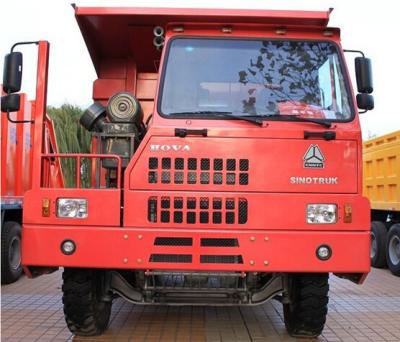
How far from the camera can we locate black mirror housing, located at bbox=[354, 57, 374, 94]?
17.0ft

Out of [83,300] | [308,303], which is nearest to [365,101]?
[308,303]

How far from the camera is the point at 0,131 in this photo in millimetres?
7852

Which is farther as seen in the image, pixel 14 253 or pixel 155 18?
pixel 14 253

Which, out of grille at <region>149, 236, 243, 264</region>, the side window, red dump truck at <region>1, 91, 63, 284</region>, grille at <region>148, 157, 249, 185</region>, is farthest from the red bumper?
red dump truck at <region>1, 91, 63, 284</region>

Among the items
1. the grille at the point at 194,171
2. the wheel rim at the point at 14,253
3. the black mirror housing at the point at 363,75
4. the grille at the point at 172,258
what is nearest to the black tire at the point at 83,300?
the grille at the point at 172,258

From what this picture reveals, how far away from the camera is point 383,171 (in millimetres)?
10633

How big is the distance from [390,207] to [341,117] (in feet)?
18.5

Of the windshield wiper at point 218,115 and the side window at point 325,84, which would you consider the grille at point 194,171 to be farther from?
the side window at point 325,84

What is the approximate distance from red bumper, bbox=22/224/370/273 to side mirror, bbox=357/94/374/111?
4.29 feet

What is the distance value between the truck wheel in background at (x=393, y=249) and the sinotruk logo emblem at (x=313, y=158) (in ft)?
19.0

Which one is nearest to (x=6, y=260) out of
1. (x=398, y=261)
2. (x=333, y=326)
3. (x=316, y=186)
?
(x=333, y=326)

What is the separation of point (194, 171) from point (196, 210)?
12.4 inches

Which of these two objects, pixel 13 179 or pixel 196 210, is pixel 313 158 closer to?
pixel 196 210

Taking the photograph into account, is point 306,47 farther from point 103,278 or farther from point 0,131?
point 0,131
